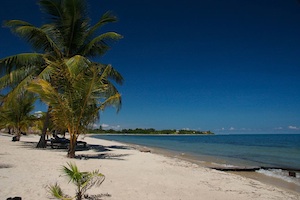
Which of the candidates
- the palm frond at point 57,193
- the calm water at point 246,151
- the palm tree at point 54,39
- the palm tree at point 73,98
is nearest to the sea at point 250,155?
the calm water at point 246,151

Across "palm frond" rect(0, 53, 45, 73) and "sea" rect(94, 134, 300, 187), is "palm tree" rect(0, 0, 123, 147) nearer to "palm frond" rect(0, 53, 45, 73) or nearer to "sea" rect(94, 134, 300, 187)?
"palm frond" rect(0, 53, 45, 73)

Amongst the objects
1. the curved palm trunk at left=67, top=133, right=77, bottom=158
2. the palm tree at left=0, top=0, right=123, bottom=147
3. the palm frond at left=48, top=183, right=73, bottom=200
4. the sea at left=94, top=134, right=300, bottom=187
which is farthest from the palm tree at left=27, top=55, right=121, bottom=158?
the sea at left=94, top=134, right=300, bottom=187

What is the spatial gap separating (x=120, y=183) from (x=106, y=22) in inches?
435

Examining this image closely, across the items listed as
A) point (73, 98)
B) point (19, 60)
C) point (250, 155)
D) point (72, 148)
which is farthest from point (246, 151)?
point (19, 60)

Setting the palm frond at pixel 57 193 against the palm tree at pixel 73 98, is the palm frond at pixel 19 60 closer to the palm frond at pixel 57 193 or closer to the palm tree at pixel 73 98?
the palm tree at pixel 73 98

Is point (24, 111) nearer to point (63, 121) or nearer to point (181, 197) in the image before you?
point (63, 121)

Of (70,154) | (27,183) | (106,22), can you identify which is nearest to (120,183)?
(27,183)

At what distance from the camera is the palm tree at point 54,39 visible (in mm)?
13859

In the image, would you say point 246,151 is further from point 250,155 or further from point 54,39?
point 54,39

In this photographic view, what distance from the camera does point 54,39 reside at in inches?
587

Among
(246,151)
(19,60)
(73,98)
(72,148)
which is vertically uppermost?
(19,60)

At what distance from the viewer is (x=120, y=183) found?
246 inches

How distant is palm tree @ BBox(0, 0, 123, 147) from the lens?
13859 mm

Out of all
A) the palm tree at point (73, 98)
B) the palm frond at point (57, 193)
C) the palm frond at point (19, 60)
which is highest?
the palm frond at point (19, 60)
